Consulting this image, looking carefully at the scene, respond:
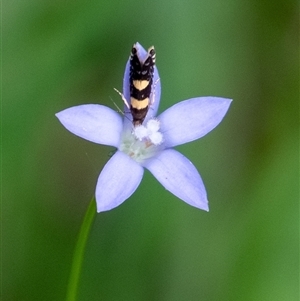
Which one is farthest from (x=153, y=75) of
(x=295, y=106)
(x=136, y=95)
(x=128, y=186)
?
(x=295, y=106)

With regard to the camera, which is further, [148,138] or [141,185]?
[141,185]

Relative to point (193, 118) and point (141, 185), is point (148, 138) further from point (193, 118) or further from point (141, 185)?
point (141, 185)

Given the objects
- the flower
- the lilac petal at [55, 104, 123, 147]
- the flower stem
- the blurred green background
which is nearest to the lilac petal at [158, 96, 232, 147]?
the flower

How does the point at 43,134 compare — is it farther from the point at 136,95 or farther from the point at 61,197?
the point at 136,95

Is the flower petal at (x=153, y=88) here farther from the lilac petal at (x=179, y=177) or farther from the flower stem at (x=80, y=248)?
the flower stem at (x=80, y=248)

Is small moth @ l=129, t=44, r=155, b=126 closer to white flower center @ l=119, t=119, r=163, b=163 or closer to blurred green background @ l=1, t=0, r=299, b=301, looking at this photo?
white flower center @ l=119, t=119, r=163, b=163

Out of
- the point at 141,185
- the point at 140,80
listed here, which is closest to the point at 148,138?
the point at 140,80
